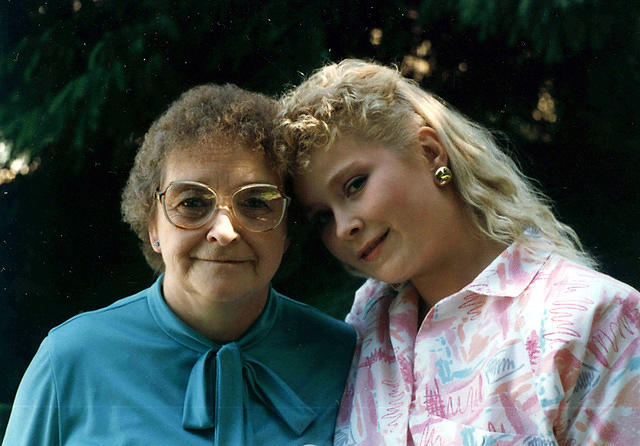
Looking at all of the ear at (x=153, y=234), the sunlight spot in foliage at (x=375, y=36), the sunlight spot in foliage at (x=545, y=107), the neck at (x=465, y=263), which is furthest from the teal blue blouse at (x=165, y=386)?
the sunlight spot in foliage at (x=545, y=107)

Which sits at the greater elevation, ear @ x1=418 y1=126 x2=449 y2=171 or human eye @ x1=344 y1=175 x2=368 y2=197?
ear @ x1=418 y1=126 x2=449 y2=171

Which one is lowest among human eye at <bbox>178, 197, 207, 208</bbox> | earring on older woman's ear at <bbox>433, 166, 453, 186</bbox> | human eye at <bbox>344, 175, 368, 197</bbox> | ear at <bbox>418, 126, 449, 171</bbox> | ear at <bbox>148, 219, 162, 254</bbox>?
ear at <bbox>148, 219, 162, 254</bbox>

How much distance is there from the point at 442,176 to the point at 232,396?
0.77 meters

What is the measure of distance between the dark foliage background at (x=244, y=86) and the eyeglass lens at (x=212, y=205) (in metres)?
0.25

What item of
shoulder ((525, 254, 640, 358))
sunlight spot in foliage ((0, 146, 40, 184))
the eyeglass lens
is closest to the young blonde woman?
shoulder ((525, 254, 640, 358))

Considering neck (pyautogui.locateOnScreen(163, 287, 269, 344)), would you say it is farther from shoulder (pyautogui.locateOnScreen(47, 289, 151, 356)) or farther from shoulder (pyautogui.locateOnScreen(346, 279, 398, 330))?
shoulder (pyautogui.locateOnScreen(346, 279, 398, 330))

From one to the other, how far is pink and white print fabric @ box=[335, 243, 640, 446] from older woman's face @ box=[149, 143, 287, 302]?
1.34 feet

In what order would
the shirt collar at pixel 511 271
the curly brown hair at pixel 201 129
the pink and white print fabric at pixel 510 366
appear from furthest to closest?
the curly brown hair at pixel 201 129 → the shirt collar at pixel 511 271 → the pink and white print fabric at pixel 510 366

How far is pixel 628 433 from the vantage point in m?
1.30

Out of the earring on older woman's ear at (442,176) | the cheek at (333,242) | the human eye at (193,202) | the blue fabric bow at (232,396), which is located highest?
the earring on older woman's ear at (442,176)

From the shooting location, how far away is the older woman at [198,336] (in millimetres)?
1534

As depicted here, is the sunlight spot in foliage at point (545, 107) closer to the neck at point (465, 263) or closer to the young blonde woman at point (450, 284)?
the young blonde woman at point (450, 284)

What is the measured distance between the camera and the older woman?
5.03 feet

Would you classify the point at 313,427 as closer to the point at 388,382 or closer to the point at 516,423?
the point at 388,382
